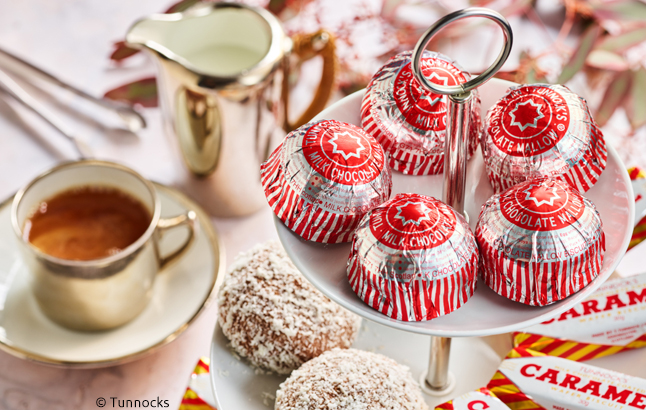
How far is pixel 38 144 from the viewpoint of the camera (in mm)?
937

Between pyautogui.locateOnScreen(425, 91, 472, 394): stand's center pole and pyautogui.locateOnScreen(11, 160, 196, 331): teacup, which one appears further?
pyautogui.locateOnScreen(11, 160, 196, 331): teacup

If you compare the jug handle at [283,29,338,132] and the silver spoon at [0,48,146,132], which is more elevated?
the jug handle at [283,29,338,132]

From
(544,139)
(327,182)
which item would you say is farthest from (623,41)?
(327,182)

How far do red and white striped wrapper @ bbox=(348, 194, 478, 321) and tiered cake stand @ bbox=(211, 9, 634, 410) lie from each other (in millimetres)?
10

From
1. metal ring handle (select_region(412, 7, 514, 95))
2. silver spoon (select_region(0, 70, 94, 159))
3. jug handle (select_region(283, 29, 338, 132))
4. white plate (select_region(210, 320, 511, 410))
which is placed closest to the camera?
metal ring handle (select_region(412, 7, 514, 95))

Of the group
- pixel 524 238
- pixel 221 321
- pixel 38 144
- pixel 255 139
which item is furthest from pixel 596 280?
pixel 38 144

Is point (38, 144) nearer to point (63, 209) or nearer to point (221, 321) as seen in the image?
point (63, 209)

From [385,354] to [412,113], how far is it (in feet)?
0.91

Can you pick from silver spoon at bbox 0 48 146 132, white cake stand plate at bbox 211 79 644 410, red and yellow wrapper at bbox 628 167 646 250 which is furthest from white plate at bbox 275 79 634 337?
silver spoon at bbox 0 48 146 132

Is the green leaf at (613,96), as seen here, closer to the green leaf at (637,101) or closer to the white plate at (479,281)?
the green leaf at (637,101)

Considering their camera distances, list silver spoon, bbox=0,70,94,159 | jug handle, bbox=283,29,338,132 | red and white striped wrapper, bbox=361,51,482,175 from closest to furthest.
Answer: red and white striped wrapper, bbox=361,51,482,175 < jug handle, bbox=283,29,338,132 < silver spoon, bbox=0,70,94,159

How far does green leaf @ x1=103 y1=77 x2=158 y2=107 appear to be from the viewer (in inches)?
37.9

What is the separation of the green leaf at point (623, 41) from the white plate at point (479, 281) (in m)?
0.46

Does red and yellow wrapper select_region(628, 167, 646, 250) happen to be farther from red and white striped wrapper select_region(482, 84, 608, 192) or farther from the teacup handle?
the teacup handle
